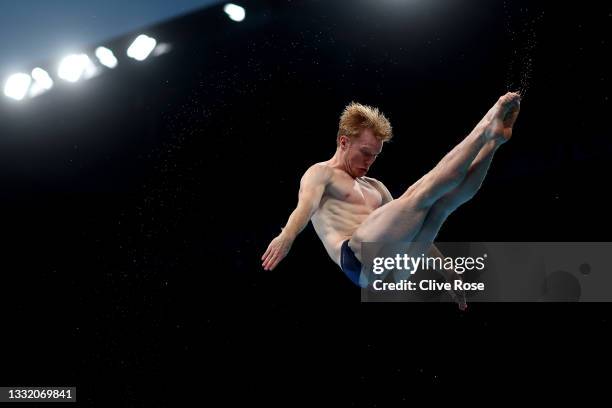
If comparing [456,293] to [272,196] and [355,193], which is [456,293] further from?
[272,196]

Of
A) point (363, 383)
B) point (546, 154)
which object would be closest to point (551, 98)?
point (546, 154)

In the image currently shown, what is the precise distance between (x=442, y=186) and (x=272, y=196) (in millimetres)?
3498

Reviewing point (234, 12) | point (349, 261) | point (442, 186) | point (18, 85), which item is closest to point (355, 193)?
point (349, 261)

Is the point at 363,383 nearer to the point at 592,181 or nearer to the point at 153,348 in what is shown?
the point at 153,348

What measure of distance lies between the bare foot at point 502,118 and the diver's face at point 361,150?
0.86 m

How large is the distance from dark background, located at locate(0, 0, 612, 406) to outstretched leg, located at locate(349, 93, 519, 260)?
50.7 inches

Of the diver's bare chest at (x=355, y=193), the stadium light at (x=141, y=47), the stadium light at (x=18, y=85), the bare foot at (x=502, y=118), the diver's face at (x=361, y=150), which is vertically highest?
the stadium light at (x=18, y=85)

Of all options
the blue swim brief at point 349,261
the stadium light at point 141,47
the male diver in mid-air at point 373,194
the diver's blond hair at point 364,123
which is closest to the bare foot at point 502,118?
the male diver in mid-air at point 373,194

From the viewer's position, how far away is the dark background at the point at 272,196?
487 centimetres

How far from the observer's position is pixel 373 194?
12.2ft

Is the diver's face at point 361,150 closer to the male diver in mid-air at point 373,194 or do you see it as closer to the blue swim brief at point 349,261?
the male diver in mid-air at point 373,194

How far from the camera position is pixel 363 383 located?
20.1ft

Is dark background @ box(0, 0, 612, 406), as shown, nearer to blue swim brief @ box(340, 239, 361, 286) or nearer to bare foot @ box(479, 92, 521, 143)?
bare foot @ box(479, 92, 521, 143)

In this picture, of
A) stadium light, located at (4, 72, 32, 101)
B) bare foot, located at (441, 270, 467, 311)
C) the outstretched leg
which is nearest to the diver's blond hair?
the outstretched leg
